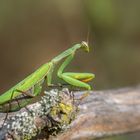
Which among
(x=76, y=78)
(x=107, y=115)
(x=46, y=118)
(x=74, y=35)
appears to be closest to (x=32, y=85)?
(x=76, y=78)

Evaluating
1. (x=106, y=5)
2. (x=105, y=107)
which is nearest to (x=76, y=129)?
(x=105, y=107)

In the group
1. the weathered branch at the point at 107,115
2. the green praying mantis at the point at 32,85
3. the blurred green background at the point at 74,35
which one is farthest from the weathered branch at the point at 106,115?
the blurred green background at the point at 74,35

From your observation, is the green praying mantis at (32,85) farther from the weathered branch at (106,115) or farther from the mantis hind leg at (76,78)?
the weathered branch at (106,115)

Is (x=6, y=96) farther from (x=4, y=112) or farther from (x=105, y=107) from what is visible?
(x=105, y=107)

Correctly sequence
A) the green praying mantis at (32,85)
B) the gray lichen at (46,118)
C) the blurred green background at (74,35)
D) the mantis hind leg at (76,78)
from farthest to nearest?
→ the blurred green background at (74,35) → the mantis hind leg at (76,78) → the green praying mantis at (32,85) → the gray lichen at (46,118)

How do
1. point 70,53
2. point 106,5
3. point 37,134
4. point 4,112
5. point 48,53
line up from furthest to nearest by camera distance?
point 48,53 < point 106,5 < point 70,53 < point 4,112 < point 37,134

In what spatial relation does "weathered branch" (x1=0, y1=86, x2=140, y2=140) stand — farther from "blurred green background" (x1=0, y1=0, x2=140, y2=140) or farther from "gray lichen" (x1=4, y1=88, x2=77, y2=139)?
"blurred green background" (x1=0, y1=0, x2=140, y2=140)
